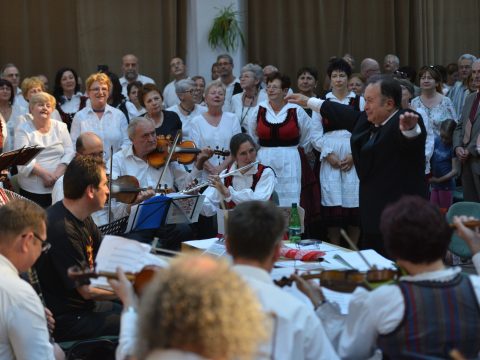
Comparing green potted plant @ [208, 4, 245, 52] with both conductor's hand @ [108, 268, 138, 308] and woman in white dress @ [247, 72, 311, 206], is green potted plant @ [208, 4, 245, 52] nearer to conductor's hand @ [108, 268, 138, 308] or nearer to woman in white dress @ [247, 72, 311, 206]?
woman in white dress @ [247, 72, 311, 206]

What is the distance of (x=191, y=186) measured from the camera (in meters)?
5.54

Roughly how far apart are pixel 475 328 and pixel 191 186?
338 centimetres

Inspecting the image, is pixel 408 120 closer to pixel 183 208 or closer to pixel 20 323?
pixel 183 208

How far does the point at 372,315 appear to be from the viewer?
2344 mm

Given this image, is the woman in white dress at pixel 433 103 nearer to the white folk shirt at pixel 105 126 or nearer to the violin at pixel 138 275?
the white folk shirt at pixel 105 126

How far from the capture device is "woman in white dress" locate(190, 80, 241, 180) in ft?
21.3

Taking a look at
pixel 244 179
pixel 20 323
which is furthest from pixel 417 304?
pixel 244 179

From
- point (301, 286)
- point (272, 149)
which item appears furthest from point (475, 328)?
point (272, 149)

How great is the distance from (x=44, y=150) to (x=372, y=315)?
422 cm

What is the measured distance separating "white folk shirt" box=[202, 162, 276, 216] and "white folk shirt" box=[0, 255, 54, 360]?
107 inches

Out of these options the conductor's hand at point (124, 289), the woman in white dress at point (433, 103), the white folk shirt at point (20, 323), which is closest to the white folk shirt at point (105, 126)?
the woman in white dress at point (433, 103)

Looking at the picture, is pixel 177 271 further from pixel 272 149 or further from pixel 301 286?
pixel 272 149

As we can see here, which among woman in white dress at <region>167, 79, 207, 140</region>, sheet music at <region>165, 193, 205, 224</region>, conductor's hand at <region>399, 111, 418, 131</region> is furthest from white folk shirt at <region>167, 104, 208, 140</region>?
conductor's hand at <region>399, 111, 418, 131</region>

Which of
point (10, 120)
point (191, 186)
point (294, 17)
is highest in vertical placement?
point (294, 17)
